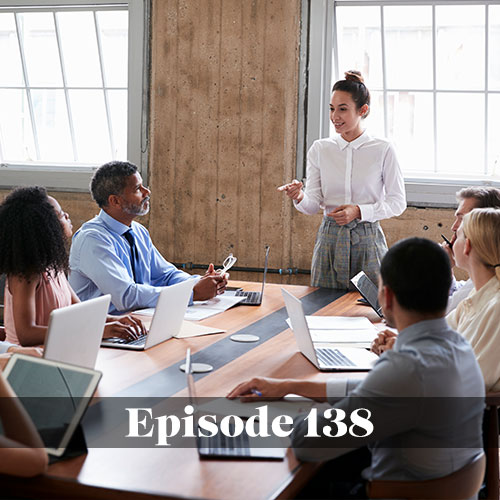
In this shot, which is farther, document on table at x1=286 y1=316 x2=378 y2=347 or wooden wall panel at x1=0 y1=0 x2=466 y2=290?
wooden wall panel at x1=0 y1=0 x2=466 y2=290

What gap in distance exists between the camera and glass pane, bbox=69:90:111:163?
5.86 m

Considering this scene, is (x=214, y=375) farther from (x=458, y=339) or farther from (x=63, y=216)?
(x=63, y=216)

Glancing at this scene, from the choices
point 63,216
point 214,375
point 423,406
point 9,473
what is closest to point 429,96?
point 63,216

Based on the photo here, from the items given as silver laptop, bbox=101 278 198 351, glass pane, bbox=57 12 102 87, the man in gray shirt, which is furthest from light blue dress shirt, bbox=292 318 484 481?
glass pane, bbox=57 12 102 87

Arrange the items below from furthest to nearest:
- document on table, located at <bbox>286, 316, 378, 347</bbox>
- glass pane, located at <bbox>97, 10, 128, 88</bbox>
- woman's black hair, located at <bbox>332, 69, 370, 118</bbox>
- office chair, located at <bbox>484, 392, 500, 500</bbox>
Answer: glass pane, located at <bbox>97, 10, 128, 88</bbox>, woman's black hair, located at <bbox>332, 69, 370, 118</bbox>, document on table, located at <bbox>286, 316, 378, 347</bbox>, office chair, located at <bbox>484, 392, 500, 500</bbox>

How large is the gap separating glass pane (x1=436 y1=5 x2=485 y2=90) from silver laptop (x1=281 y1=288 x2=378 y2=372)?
3.12m

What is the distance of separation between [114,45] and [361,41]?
75.4 inches

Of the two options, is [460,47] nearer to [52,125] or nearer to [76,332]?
[52,125]

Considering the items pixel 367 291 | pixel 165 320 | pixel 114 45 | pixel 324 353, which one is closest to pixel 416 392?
pixel 324 353

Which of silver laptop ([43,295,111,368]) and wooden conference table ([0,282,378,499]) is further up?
silver laptop ([43,295,111,368])

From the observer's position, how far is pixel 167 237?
5.47 m

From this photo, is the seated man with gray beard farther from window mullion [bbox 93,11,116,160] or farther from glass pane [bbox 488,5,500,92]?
glass pane [bbox 488,5,500,92]

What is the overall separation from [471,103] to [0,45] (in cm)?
377

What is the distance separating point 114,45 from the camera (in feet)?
18.7
